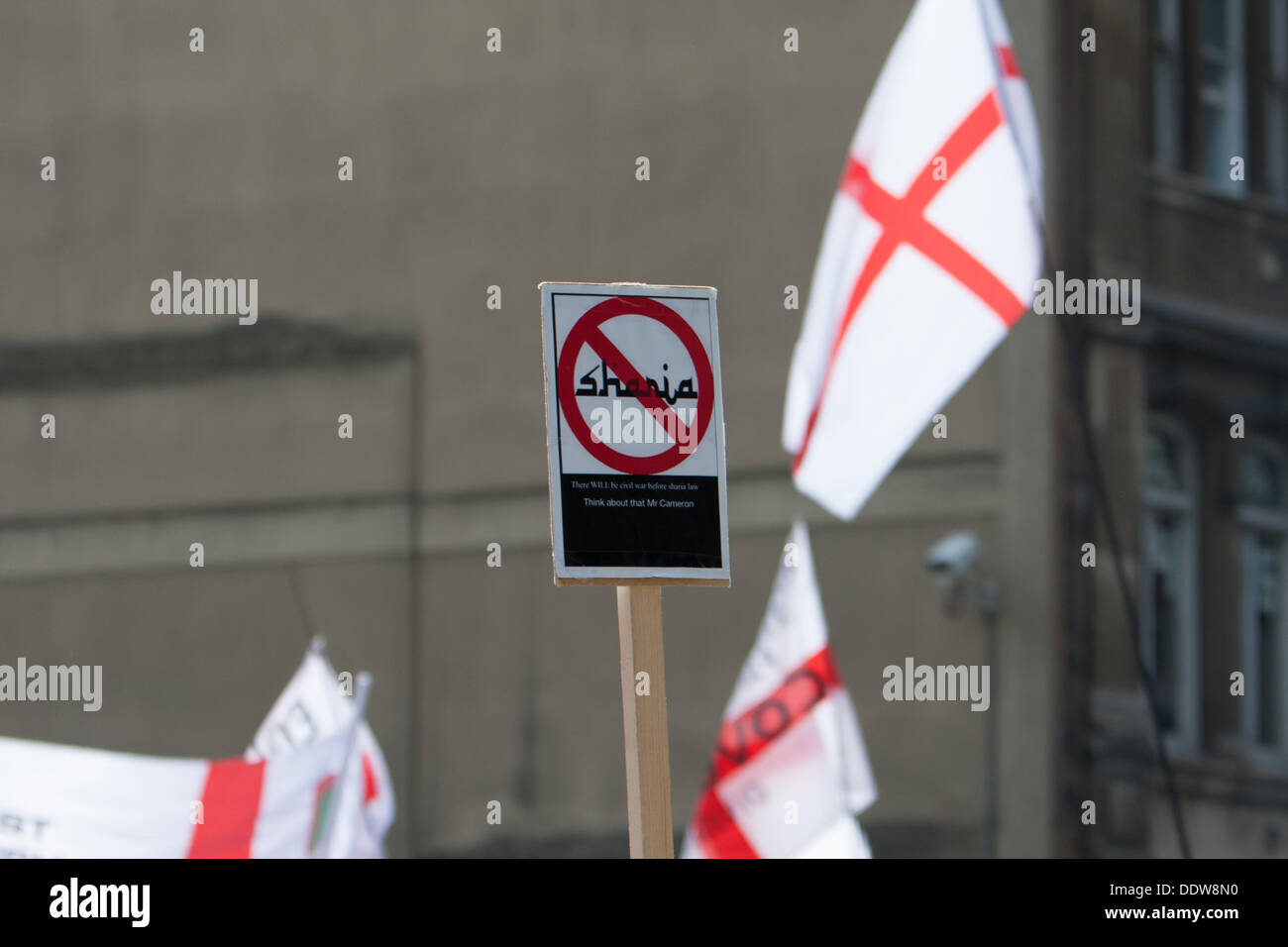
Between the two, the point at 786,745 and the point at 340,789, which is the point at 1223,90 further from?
the point at 340,789

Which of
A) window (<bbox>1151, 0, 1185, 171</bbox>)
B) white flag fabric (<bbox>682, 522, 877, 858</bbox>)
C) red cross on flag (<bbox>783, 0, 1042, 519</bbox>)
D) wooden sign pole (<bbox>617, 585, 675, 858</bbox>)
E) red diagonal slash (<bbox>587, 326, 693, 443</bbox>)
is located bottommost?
white flag fabric (<bbox>682, 522, 877, 858</bbox>)

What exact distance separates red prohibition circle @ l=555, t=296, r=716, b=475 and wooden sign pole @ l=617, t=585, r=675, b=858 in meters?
0.20

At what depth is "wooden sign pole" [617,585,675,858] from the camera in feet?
9.32

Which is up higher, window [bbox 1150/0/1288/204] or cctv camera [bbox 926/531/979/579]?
window [bbox 1150/0/1288/204]

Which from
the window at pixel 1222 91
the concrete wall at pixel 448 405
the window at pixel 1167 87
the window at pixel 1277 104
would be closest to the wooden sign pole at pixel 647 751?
the concrete wall at pixel 448 405

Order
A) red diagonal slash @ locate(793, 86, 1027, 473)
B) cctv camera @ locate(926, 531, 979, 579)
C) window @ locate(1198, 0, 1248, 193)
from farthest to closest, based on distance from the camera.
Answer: window @ locate(1198, 0, 1248, 193) → cctv camera @ locate(926, 531, 979, 579) → red diagonal slash @ locate(793, 86, 1027, 473)

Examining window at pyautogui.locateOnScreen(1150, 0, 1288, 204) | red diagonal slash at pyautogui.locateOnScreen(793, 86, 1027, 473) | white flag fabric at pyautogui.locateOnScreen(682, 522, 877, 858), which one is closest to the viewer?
red diagonal slash at pyautogui.locateOnScreen(793, 86, 1027, 473)

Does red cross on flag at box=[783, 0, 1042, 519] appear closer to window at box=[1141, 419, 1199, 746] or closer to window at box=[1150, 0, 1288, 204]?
window at box=[1141, 419, 1199, 746]

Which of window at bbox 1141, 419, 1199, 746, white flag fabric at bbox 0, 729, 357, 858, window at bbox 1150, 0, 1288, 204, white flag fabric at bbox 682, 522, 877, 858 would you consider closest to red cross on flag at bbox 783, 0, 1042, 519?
white flag fabric at bbox 0, 729, 357, 858

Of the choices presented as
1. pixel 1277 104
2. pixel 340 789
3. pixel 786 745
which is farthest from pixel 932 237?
pixel 1277 104

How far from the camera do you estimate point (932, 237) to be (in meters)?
7.90

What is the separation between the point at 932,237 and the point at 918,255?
0.08 meters

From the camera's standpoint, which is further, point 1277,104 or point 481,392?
point 1277,104
